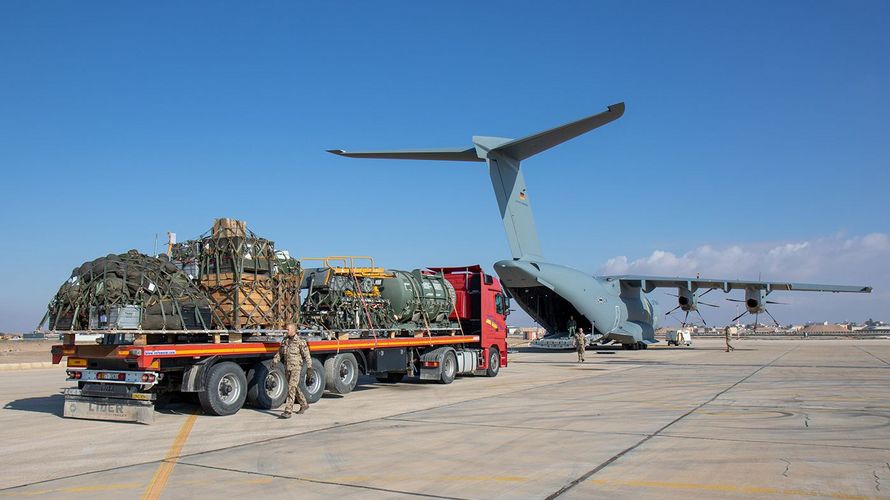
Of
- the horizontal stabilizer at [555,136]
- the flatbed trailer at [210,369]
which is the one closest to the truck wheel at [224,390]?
the flatbed trailer at [210,369]

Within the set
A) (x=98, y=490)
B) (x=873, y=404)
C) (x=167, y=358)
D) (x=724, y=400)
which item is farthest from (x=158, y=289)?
(x=873, y=404)

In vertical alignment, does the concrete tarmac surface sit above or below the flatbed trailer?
below

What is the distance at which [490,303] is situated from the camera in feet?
73.2

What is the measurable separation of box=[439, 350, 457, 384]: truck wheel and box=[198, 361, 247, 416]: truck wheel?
736 centimetres

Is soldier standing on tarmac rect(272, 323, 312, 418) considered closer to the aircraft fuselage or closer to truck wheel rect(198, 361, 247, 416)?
truck wheel rect(198, 361, 247, 416)

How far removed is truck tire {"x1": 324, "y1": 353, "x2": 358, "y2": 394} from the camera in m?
15.7

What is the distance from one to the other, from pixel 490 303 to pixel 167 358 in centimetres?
1207

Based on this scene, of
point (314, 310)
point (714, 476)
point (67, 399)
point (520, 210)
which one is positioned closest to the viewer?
point (714, 476)

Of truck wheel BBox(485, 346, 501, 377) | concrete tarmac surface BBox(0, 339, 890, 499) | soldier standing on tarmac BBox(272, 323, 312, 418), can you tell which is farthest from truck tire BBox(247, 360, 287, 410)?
truck wheel BBox(485, 346, 501, 377)

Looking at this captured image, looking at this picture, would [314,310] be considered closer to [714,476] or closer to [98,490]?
[98,490]

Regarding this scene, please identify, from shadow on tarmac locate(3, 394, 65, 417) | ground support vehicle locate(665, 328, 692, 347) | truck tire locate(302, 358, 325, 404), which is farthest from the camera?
ground support vehicle locate(665, 328, 692, 347)

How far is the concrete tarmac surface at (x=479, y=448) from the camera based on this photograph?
23.5 ft

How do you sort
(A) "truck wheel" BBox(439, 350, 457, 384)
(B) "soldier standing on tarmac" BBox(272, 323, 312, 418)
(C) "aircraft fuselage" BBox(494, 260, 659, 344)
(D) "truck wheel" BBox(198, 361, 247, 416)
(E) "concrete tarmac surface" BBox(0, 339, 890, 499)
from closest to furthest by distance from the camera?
(E) "concrete tarmac surface" BBox(0, 339, 890, 499), (D) "truck wheel" BBox(198, 361, 247, 416), (B) "soldier standing on tarmac" BBox(272, 323, 312, 418), (A) "truck wheel" BBox(439, 350, 457, 384), (C) "aircraft fuselage" BBox(494, 260, 659, 344)

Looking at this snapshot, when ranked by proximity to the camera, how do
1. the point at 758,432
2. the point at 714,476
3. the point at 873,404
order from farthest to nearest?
the point at 873,404 < the point at 758,432 < the point at 714,476
